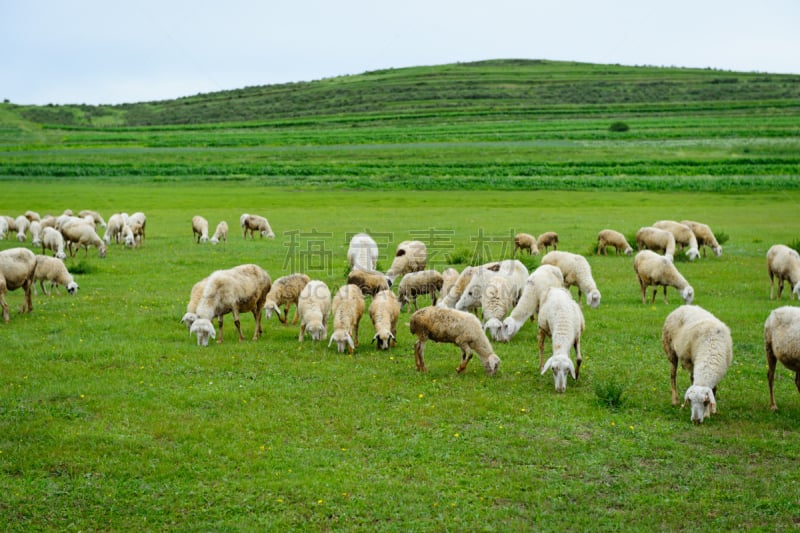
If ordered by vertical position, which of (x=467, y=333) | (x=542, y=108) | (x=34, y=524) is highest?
(x=542, y=108)

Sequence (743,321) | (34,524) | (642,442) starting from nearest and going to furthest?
(34,524), (642,442), (743,321)

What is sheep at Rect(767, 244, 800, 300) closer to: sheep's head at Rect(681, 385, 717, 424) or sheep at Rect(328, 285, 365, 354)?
sheep's head at Rect(681, 385, 717, 424)

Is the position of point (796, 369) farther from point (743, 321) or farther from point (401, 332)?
point (401, 332)

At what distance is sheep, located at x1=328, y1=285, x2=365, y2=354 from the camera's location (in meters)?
13.6

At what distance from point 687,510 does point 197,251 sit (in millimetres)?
23213

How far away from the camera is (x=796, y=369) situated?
10.0 m

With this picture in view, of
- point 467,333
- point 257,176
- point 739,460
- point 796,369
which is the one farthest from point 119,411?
point 257,176

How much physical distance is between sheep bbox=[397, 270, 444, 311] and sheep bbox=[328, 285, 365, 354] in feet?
7.99

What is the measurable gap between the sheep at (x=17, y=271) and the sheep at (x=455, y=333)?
1007 cm

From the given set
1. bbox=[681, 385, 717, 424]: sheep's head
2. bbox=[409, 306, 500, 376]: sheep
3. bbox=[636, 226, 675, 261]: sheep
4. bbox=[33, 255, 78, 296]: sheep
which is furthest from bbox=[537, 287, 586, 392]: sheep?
bbox=[33, 255, 78, 296]: sheep

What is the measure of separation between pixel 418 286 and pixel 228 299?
5.20 meters

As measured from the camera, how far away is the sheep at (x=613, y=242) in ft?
84.7

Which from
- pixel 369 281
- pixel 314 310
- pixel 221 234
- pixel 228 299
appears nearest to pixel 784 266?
pixel 369 281

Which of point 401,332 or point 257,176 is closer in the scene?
point 401,332
